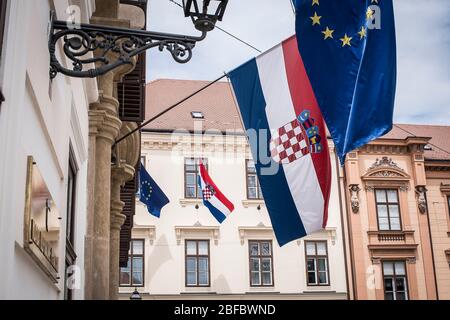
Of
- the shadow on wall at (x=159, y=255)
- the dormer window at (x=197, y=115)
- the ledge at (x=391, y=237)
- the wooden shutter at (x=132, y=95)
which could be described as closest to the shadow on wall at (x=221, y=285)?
the shadow on wall at (x=159, y=255)

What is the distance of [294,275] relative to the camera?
32312 mm

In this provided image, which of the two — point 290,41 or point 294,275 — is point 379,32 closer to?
point 290,41

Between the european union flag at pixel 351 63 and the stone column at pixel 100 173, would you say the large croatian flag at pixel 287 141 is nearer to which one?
the stone column at pixel 100 173

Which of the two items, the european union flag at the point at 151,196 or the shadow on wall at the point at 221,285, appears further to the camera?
the shadow on wall at the point at 221,285

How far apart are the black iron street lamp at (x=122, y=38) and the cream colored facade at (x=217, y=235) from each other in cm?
2588

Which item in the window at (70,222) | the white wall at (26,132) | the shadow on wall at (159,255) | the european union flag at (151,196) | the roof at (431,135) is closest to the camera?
the white wall at (26,132)

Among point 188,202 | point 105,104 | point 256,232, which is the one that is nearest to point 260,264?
point 256,232

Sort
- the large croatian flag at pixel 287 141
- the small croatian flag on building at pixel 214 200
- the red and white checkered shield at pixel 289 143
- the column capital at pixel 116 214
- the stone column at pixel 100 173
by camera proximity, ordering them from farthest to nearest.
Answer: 1. the small croatian flag on building at pixel 214 200
2. the column capital at pixel 116 214
3. the stone column at pixel 100 173
4. the red and white checkered shield at pixel 289 143
5. the large croatian flag at pixel 287 141

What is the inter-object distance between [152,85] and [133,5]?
25209mm

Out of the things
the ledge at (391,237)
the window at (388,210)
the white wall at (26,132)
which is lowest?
the white wall at (26,132)

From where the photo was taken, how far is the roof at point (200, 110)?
3388 cm

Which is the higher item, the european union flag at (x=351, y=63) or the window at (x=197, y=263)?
the window at (x=197, y=263)

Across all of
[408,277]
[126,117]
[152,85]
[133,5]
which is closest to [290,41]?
[133,5]

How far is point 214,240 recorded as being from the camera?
32344mm
